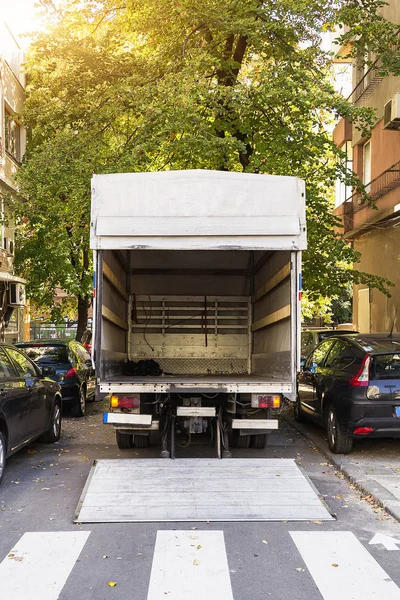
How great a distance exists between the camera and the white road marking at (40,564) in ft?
15.0

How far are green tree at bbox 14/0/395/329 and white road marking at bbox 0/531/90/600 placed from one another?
9.64 m

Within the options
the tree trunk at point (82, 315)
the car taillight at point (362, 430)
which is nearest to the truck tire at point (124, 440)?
the car taillight at point (362, 430)

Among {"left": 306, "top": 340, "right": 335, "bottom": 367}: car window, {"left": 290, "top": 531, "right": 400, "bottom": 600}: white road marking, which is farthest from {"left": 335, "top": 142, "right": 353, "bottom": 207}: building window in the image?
{"left": 290, "top": 531, "right": 400, "bottom": 600}: white road marking

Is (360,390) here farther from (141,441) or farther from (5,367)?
(5,367)

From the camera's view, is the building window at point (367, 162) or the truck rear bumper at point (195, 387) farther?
the building window at point (367, 162)

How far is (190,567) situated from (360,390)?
14.5 feet

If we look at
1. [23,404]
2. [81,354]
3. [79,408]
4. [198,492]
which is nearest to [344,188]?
[81,354]

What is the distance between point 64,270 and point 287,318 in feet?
41.7

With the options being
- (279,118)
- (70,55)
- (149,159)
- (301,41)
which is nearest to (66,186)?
(149,159)

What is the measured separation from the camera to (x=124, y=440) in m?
9.41

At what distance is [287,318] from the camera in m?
9.08

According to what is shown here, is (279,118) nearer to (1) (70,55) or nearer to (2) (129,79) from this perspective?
(2) (129,79)

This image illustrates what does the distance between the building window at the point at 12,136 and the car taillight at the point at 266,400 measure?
15.2 meters

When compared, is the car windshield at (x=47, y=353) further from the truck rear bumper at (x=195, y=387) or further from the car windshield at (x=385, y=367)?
the car windshield at (x=385, y=367)
